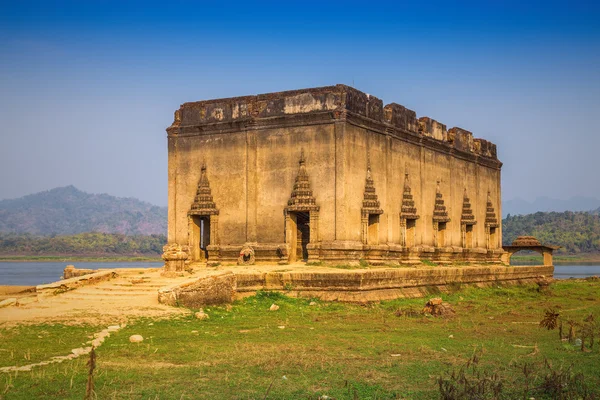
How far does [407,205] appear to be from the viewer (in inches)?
1072

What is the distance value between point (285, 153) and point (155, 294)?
831cm

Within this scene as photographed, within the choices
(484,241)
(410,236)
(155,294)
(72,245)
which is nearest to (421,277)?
(410,236)

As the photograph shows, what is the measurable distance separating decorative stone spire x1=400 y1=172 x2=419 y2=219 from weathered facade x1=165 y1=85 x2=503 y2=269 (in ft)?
0.13

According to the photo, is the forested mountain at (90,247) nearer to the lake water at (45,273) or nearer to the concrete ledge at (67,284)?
the lake water at (45,273)

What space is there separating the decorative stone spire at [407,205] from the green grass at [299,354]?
351 inches

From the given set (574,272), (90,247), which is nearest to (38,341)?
(574,272)

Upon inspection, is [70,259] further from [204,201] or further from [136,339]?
[136,339]

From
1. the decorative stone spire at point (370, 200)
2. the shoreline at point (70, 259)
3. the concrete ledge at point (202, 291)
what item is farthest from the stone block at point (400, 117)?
the shoreline at point (70, 259)

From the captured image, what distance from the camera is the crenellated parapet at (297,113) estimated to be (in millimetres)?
23578

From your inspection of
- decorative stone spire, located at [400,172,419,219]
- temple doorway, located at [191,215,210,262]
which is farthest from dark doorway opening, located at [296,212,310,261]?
decorative stone spire, located at [400,172,419,219]

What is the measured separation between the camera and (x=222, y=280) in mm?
18078

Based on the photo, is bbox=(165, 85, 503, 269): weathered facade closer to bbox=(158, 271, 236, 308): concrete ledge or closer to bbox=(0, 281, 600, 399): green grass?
bbox=(158, 271, 236, 308): concrete ledge

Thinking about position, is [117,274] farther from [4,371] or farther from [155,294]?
[4,371]

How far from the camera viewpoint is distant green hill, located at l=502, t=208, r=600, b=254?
11069cm
